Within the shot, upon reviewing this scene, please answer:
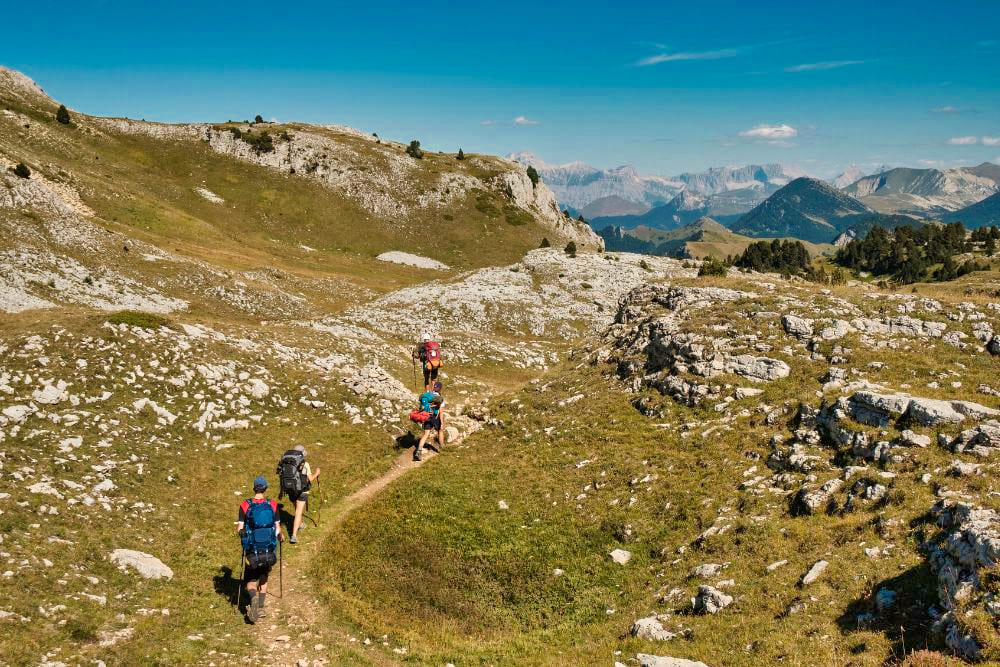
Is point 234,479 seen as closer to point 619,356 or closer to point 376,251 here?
point 619,356

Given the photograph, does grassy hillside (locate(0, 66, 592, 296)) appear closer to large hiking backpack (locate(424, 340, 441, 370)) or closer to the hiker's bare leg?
large hiking backpack (locate(424, 340, 441, 370))

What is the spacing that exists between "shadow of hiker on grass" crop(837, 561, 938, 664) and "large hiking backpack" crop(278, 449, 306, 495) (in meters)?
16.4

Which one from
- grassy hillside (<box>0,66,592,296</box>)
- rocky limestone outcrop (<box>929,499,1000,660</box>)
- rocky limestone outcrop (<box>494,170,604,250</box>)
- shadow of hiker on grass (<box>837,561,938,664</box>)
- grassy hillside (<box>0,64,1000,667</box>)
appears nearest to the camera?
rocky limestone outcrop (<box>929,499,1000,660</box>)

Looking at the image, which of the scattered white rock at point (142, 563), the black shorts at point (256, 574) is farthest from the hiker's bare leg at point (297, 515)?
the scattered white rock at point (142, 563)

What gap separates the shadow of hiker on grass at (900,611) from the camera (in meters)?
9.97

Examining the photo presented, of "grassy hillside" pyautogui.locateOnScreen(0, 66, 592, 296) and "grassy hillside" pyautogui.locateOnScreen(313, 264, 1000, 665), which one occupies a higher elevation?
"grassy hillside" pyautogui.locateOnScreen(0, 66, 592, 296)

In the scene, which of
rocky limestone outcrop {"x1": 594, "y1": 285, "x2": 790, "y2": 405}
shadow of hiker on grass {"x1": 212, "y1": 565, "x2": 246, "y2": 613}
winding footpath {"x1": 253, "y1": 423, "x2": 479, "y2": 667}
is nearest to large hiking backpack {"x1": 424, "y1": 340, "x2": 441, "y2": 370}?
rocky limestone outcrop {"x1": 594, "y1": 285, "x2": 790, "y2": 405}

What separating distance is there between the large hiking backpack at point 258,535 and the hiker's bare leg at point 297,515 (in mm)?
4479

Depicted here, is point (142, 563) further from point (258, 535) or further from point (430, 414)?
point (430, 414)

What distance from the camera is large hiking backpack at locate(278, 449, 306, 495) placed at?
18594 mm

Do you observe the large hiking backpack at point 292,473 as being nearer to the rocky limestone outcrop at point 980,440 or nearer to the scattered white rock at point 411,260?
the rocky limestone outcrop at point 980,440

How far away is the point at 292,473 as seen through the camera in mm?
18578

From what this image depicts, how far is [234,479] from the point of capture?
861 inches

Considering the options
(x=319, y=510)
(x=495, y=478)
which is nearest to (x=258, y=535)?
(x=319, y=510)
